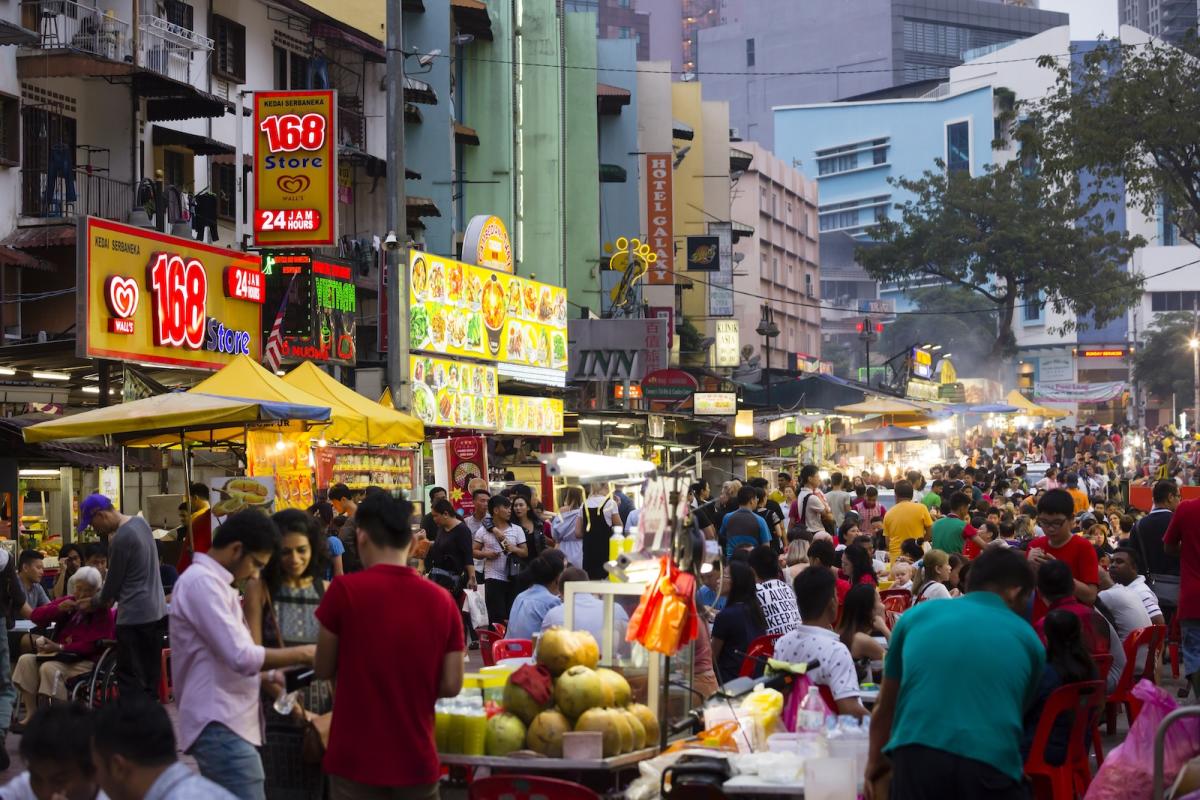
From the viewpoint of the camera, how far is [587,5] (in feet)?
368

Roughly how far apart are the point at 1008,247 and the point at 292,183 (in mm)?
53392

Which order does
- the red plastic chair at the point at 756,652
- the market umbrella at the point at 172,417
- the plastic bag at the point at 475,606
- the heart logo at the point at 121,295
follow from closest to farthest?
1. the red plastic chair at the point at 756,652
2. the market umbrella at the point at 172,417
3. the plastic bag at the point at 475,606
4. the heart logo at the point at 121,295

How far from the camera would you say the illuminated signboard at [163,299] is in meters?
21.1

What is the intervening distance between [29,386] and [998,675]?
20.1 metres

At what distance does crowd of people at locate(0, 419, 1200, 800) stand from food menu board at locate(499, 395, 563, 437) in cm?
1332

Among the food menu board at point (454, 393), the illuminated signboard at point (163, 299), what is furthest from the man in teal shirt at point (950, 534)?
the illuminated signboard at point (163, 299)

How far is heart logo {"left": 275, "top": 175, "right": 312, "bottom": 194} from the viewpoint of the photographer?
23578 mm

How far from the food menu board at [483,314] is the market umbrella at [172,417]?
7665mm

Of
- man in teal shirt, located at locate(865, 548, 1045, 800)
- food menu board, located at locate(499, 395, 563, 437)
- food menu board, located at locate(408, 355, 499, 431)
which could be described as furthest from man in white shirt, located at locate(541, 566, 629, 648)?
food menu board, located at locate(499, 395, 563, 437)

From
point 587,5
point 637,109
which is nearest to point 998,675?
point 637,109

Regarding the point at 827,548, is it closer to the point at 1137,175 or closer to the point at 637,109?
the point at 1137,175

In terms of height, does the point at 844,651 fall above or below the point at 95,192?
below

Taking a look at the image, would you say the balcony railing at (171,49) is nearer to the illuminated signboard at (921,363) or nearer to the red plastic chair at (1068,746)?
the red plastic chair at (1068,746)

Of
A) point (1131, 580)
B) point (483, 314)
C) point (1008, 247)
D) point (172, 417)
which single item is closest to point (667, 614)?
point (1131, 580)
